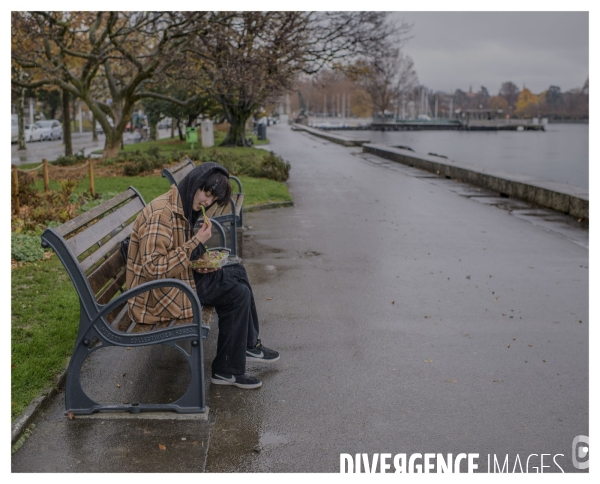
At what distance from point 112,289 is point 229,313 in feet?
2.77

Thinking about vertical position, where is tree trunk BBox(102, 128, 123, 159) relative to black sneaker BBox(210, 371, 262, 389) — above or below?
above

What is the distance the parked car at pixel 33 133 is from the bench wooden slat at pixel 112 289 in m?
50.7

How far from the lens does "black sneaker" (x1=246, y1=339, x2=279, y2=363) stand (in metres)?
5.18

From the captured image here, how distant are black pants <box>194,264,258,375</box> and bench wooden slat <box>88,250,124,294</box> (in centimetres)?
56

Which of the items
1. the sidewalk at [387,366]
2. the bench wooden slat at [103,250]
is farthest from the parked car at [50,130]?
the bench wooden slat at [103,250]

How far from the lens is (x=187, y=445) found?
12.6 feet

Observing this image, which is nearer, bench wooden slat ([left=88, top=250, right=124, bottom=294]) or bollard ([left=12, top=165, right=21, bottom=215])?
bench wooden slat ([left=88, top=250, right=124, bottom=294])

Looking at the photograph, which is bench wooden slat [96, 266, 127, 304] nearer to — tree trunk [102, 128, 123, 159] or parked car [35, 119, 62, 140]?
tree trunk [102, 128, 123, 159]

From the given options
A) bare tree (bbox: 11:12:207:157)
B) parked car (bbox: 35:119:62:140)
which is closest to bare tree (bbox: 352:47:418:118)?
parked car (bbox: 35:119:62:140)

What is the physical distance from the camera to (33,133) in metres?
53.3

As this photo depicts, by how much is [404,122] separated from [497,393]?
460 ft

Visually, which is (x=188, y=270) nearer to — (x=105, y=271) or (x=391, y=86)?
(x=105, y=271)

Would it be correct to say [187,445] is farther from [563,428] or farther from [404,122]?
[404,122]

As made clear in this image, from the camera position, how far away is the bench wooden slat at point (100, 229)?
418cm
